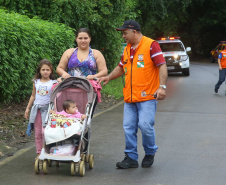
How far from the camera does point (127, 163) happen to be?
21.8ft

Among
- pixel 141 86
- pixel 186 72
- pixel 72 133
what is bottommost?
pixel 186 72

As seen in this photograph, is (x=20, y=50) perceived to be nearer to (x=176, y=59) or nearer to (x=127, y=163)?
(x=127, y=163)

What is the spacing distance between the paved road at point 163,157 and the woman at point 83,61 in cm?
130

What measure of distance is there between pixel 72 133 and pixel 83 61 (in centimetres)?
119

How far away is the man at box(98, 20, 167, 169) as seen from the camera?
21.5 feet

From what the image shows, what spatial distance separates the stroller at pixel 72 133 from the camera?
6.09m

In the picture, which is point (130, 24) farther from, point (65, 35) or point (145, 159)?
point (65, 35)

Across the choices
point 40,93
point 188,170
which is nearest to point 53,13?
point 40,93

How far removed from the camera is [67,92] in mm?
6746

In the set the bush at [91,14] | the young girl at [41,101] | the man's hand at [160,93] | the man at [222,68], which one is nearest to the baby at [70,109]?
the young girl at [41,101]

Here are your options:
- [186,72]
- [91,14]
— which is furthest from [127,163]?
[186,72]

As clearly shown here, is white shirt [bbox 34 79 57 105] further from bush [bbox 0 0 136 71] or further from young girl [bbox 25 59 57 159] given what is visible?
bush [bbox 0 0 136 71]

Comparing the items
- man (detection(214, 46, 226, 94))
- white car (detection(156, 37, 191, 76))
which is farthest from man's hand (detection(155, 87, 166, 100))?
white car (detection(156, 37, 191, 76))

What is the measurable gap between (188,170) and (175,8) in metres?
48.5
